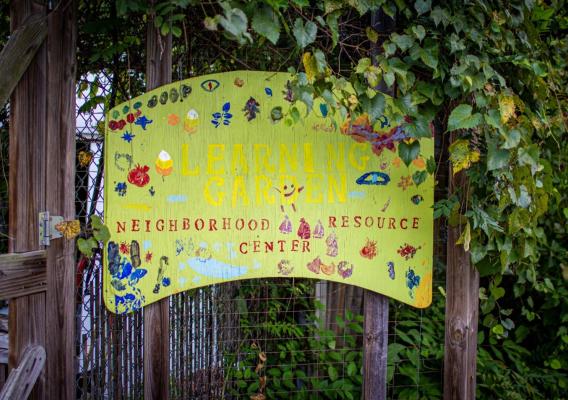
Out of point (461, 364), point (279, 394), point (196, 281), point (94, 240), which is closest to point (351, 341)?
point (279, 394)

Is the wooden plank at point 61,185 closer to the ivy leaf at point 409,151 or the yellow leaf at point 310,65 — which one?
the yellow leaf at point 310,65

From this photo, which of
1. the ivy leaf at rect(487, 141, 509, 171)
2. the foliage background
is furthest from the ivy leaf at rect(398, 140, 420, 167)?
the ivy leaf at rect(487, 141, 509, 171)

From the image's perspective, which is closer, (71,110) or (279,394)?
(71,110)

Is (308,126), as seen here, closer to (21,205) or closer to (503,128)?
(503,128)

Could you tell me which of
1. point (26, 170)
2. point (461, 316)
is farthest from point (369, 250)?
point (26, 170)

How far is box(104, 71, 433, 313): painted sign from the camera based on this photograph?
1.91 metres

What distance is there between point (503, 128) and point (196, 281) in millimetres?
1344

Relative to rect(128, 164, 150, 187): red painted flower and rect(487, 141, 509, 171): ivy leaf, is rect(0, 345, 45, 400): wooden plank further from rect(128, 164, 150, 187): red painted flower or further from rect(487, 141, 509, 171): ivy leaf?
rect(487, 141, 509, 171): ivy leaf

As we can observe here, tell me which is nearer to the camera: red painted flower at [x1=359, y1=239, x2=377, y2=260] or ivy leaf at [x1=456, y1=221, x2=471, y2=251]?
ivy leaf at [x1=456, y1=221, x2=471, y2=251]

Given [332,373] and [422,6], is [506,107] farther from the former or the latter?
[332,373]

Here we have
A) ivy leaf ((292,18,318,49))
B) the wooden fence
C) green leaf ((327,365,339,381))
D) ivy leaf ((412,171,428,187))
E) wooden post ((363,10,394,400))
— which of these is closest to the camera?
ivy leaf ((292,18,318,49))

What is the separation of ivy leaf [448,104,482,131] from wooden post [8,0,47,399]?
155cm

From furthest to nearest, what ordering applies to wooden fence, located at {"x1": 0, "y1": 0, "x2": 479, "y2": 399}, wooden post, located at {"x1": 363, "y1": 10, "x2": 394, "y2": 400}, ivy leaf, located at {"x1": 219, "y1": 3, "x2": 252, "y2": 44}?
1. wooden post, located at {"x1": 363, "y1": 10, "x2": 394, "y2": 400}
2. wooden fence, located at {"x1": 0, "y1": 0, "x2": 479, "y2": 399}
3. ivy leaf, located at {"x1": 219, "y1": 3, "x2": 252, "y2": 44}

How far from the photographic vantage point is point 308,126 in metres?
2.03
